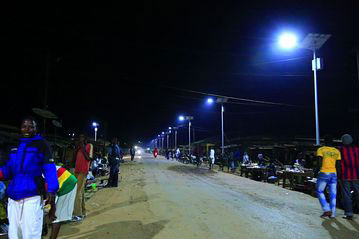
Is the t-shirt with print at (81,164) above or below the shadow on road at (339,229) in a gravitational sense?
above

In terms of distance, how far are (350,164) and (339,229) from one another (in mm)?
1798

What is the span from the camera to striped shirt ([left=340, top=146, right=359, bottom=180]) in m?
8.48

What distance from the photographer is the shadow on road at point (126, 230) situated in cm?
665

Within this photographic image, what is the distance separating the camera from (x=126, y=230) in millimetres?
7117

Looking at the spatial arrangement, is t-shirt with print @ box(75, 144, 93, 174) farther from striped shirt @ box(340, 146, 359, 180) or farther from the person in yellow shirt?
striped shirt @ box(340, 146, 359, 180)

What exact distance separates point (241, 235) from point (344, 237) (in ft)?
6.63

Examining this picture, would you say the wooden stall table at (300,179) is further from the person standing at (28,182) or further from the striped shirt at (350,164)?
the person standing at (28,182)

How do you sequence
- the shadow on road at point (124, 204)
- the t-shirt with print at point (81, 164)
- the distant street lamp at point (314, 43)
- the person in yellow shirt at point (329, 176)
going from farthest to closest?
the distant street lamp at point (314, 43) → the shadow on road at point (124, 204) → the person in yellow shirt at point (329, 176) → the t-shirt with print at point (81, 164)

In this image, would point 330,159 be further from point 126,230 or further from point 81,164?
point 81,164

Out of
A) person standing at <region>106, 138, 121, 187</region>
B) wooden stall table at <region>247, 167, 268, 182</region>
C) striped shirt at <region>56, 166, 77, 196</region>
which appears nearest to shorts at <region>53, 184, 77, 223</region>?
striped shirt at <region>56, 166, 77, 196</region>

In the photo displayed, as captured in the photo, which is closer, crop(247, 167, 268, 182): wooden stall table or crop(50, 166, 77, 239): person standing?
crop(50, 166, 77, 239): person standing

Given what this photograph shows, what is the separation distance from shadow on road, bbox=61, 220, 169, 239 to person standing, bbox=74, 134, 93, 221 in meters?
0.88

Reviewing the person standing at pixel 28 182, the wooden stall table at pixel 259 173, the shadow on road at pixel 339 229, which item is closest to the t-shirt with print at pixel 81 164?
the person standing at pixel 28 182

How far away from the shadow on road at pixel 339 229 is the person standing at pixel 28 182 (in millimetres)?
5505
